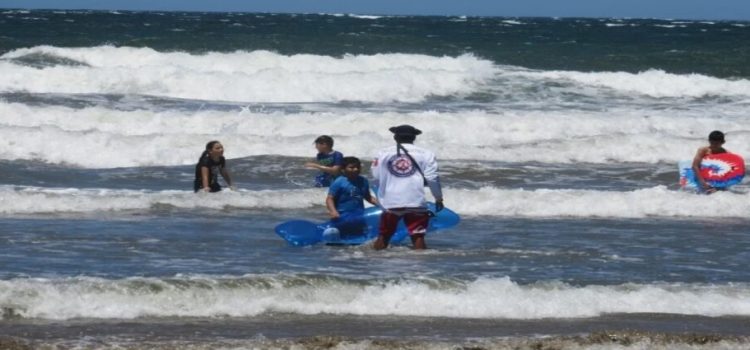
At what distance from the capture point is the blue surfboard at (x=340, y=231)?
1160cm

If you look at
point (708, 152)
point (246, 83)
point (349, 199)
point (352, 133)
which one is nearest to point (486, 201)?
point (708, 152)

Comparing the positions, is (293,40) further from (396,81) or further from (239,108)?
(239,108)

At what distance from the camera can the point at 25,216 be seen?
519 inches

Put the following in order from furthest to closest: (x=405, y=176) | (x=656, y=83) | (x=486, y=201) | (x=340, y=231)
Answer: (x=656, y=83)
(x=486, y=201)
(x=340, y=231)
(x=405, y=176)

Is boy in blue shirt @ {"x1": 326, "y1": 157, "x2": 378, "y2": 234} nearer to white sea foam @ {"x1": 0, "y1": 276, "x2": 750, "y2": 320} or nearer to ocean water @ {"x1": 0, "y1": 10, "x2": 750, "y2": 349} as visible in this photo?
ocean water @ {"x1": 0, "y1": 10, "x2": 750, "y2": 349}

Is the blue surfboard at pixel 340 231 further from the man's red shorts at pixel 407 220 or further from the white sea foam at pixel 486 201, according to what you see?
the white sea foam at pixel 486 201

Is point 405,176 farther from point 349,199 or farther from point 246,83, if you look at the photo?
point 246,83

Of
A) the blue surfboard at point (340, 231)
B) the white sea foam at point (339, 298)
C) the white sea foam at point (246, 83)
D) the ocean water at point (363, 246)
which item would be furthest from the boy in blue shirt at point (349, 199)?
the white sea foam at point (246, 83)

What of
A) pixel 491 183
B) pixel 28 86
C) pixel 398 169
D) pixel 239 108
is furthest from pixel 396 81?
pixel 398 169

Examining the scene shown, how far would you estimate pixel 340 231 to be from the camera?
38.3ft

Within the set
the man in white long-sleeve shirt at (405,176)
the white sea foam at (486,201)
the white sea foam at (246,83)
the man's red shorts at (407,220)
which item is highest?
the man in white long-sleeve shirt at (405,176)

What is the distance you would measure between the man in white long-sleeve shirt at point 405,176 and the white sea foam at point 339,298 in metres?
1.39

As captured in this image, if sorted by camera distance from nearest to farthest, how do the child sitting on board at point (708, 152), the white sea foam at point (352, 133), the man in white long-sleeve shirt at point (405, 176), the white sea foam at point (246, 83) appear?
the man in white long-sleeve shirt at point (405, 176) < the child sitting on board at point (708, 152) < the white sea foam at point (352, 133) < the white sea foam at point (246, 83)

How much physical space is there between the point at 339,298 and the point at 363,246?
231 centimetres
